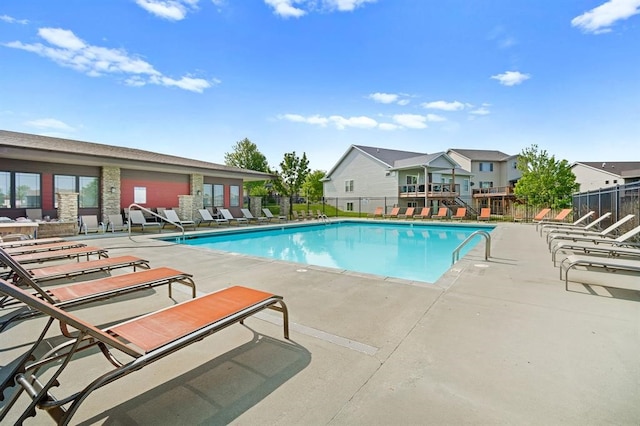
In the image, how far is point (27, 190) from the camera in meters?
12.3

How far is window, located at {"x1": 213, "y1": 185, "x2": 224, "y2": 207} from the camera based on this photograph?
18.9 metres

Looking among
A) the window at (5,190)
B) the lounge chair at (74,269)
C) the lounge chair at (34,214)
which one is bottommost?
the lounge chair at (74,269)

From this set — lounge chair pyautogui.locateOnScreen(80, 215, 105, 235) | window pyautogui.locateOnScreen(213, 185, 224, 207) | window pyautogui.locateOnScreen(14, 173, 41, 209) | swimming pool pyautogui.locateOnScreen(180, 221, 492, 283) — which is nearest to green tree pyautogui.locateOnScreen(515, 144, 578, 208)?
swimming pool pyautogui.locateOnScreen(180, 221, 492, 283)

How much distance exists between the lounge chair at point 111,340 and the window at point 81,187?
1365cm

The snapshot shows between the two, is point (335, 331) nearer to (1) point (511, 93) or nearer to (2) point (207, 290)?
(2) point (207, 290)

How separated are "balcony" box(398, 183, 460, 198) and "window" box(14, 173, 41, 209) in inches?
903

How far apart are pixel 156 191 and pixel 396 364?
16.8 m

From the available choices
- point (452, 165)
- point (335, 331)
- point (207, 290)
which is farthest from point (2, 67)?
point (452, 165)

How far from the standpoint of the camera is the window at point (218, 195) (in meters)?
18.9

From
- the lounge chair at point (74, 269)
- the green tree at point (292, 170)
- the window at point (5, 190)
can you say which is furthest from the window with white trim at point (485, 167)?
the window at point (5, 190)

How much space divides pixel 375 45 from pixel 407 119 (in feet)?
59.3

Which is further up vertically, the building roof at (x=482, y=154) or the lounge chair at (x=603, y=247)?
the building roof at (x=482, y=154)

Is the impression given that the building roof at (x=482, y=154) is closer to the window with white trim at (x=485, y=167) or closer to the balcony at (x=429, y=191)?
the window with white trim at (x=485, y=167)

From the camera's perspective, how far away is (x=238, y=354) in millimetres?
2807
